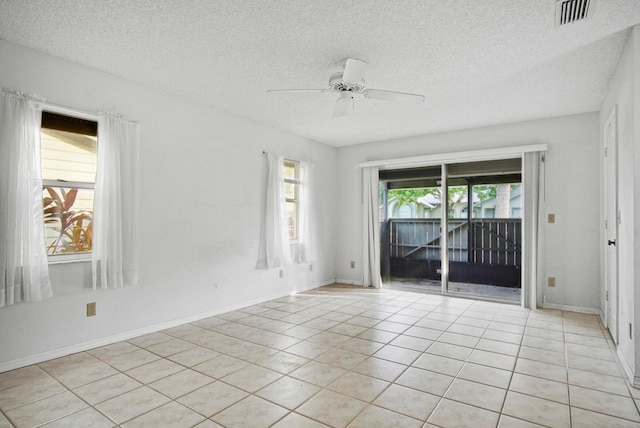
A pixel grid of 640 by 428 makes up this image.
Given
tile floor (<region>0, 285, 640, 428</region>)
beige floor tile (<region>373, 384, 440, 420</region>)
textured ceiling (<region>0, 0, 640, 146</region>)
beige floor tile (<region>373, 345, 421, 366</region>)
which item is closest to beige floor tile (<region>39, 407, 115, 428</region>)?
tile floor (<region>0, 285, 640, 428</region>)

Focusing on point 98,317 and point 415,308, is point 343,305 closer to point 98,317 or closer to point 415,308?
point 415,308

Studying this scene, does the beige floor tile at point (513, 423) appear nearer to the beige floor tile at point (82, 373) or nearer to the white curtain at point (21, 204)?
the beige floor tile at point (82, 373)

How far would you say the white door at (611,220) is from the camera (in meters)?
3.23

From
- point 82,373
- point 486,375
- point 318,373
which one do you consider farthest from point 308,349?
point 82,373

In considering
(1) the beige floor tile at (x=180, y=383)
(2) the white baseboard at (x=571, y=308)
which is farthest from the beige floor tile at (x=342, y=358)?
(2) the white baseboard at (x=571, y=308)

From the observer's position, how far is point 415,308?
15.4 ft

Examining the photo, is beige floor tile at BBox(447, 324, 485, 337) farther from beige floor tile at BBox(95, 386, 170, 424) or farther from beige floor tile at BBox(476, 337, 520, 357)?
beige floor tile at BBox(95, 386, 170, 424)

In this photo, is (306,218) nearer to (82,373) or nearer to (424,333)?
(424,333)

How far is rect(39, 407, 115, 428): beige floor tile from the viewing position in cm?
202

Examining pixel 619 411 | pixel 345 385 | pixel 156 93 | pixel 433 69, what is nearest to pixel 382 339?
pixel 345 385

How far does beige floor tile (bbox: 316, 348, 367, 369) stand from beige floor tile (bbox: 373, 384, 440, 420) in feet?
1.61

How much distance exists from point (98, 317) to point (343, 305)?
2897 mm

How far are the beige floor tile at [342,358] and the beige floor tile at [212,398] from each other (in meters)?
0.82

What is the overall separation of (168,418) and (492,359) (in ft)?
8.38
